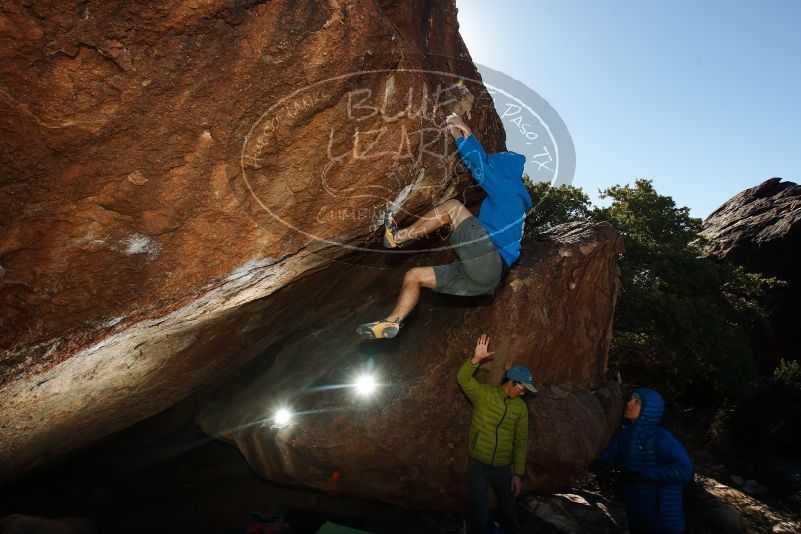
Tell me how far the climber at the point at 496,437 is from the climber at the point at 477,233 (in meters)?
0.97

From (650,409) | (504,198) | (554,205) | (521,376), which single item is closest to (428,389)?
(521,376)

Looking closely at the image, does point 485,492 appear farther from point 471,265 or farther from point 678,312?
→ point 678,312

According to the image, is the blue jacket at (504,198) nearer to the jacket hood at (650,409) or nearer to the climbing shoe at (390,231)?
the climbing shoe at (390,231)

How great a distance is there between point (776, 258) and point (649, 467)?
1584 centimetres

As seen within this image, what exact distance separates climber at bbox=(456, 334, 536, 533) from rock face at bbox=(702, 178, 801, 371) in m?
16.1

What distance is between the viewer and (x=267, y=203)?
3.62 metres

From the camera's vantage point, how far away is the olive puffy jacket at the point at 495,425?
4.85 m

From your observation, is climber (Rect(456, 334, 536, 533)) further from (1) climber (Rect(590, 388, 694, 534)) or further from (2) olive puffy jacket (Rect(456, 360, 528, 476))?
(1) climber (Rect(590, 388, 694, 534))

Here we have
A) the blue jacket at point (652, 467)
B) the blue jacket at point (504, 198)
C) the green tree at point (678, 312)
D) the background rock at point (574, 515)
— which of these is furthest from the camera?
the green tree at point (678, 312)

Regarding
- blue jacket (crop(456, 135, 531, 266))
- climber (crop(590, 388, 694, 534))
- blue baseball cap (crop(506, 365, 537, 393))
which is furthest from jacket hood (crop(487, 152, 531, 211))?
climber (crop(590, 388, 694, 534))

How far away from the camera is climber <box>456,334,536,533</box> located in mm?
4855

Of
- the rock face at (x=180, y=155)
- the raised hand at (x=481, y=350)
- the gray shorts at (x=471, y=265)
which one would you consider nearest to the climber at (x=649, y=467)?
the raised hand at (x=481, y=350)

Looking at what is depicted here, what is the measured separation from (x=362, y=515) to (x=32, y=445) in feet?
12.8

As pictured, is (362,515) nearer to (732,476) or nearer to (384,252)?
(384,252)
